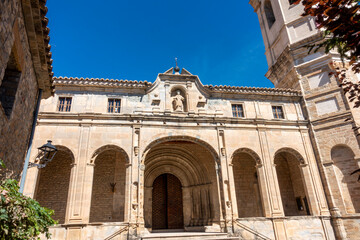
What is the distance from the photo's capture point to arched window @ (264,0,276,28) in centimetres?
2259

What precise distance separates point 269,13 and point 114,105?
17.2 m

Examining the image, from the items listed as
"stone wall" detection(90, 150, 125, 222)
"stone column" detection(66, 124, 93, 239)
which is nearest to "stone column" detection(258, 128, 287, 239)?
"stone wall" detection(90, 150, 125, 222)

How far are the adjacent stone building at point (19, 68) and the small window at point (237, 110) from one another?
11.6 m

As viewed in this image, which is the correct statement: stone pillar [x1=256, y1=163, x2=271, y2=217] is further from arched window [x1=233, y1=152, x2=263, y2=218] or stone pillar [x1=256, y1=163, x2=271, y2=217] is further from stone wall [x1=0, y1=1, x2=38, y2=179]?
stone wall [x1=0, y1=1, x2=38, y2=179]

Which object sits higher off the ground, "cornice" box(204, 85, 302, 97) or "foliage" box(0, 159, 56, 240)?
"cornice" box(204, 85, 302, 97)

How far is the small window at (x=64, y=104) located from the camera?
46.5ft

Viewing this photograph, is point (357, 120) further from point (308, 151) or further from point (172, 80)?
point (172, 80)

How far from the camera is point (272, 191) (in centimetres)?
1429

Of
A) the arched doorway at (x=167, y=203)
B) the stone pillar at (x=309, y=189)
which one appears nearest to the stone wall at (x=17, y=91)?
the arched doorway at (x=167, y=203)

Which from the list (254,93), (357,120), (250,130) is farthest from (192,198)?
(357,120)

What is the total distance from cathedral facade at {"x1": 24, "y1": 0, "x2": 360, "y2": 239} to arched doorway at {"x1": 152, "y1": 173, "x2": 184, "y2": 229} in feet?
0.22

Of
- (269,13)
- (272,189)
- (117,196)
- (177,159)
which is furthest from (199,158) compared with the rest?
(269,13)

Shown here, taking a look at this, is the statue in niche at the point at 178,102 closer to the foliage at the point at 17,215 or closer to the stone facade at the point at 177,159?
the stone facade at the point at 177,159

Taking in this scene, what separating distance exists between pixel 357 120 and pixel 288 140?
4.18m
